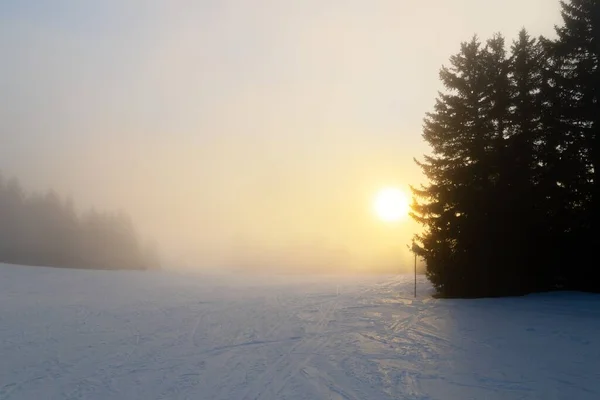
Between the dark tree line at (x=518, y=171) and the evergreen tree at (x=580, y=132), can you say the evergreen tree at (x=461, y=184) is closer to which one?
the dark tree line at (x=518, y=171)

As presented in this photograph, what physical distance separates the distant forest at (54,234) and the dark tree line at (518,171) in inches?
2088

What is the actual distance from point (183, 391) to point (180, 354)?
2973mm

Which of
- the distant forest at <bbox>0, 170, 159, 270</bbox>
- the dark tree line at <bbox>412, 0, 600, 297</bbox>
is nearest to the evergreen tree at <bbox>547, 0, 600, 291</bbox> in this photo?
the dark tree line at <bbox>412, 0, 600, 297</bbox>

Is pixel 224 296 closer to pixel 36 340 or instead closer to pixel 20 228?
pixel 36 340

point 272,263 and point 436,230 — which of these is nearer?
point 436,230

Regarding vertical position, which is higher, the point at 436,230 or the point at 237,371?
the point at 436,230

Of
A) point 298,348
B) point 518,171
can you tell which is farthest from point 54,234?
point 518,171

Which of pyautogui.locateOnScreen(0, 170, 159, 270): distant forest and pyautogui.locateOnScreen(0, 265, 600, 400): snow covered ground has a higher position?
pyautogui.locateOnScreen(0, 170, 159, 270): distant forest

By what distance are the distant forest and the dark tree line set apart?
5304 cm

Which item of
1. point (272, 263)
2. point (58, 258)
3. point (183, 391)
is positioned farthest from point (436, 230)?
point (272, 263)

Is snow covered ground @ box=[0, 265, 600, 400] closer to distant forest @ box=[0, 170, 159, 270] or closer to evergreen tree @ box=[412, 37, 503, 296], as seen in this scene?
evergreen tree @ box=[412, 37, 503, 296]

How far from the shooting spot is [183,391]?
9.06m

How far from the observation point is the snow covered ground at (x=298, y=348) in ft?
29.9

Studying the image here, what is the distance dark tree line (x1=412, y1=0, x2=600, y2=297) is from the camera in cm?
1903
